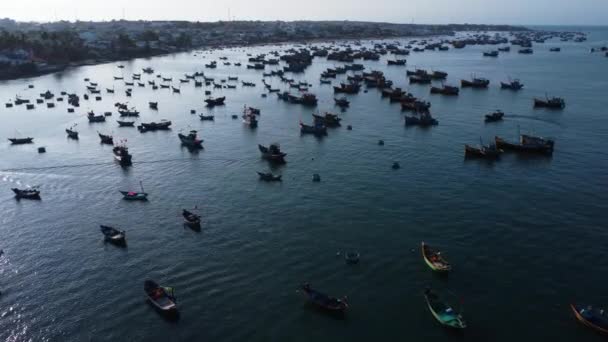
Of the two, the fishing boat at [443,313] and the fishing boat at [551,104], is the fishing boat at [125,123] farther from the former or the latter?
the fishing boat at [551,104]

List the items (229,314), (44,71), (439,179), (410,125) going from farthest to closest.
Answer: (44,71) → (410,125) → (439,179) → (229,314)

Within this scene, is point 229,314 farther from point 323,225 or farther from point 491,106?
point 491,106

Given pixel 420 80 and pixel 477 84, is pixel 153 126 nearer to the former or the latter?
pixel 420 80

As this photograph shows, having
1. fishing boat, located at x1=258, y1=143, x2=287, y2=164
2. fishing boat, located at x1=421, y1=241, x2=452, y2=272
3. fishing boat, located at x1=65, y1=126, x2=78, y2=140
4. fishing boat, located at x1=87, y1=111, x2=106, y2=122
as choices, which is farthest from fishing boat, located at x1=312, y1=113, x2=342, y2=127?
Answer: fishing boat, located at x1=421, y1=241, x2=452, y2=272

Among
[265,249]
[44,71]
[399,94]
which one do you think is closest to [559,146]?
[399,94]

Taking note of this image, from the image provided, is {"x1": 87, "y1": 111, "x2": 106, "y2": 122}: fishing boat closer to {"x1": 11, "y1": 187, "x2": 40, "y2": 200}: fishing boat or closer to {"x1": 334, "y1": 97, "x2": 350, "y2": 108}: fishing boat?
{"x1": 11, "y1": 187, "x2": 40, "y2": 200}: fishing boat

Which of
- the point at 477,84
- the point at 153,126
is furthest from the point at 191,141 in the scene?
the point at 477,84

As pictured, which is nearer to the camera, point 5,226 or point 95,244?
point 95,244
